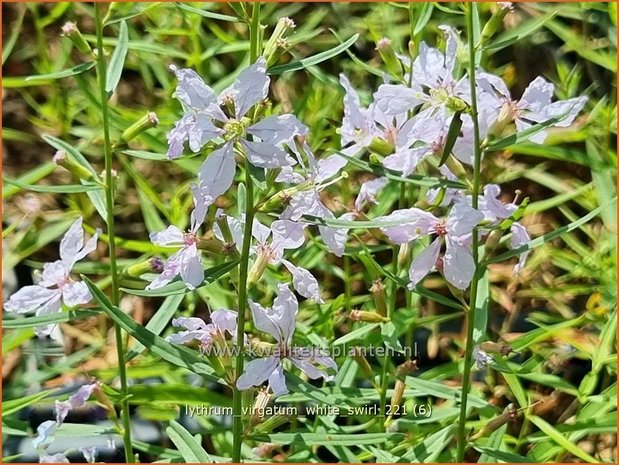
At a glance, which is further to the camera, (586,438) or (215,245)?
(586,438)

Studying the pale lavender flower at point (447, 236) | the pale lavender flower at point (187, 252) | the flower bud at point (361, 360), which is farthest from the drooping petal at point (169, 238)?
the flower bud at point (361, 360)

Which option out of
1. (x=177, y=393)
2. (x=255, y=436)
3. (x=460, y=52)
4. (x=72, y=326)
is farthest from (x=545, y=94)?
(x=72, y=326)

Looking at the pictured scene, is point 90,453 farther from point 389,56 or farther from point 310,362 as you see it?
point 389,56

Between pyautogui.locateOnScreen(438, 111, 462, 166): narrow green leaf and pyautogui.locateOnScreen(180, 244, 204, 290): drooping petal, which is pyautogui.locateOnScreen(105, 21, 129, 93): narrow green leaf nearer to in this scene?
pyautogui.locateOnScreen(180, 244, 204, 290): drooping petal

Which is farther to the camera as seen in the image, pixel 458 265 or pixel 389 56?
pixel 389 56

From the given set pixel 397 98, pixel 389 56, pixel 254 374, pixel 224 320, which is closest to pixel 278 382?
pixel 254 374

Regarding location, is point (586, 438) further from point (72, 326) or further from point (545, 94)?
point (72, 326)
